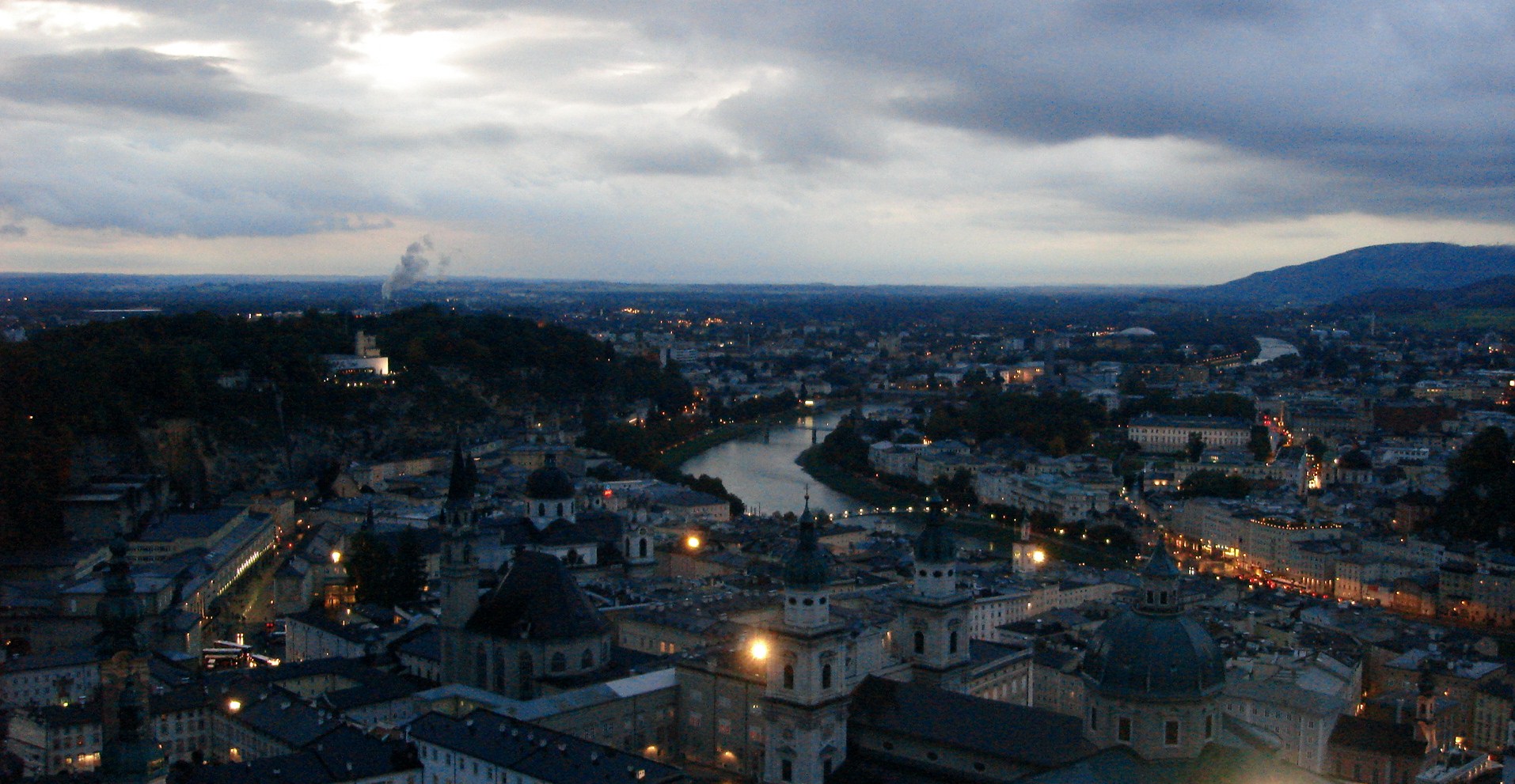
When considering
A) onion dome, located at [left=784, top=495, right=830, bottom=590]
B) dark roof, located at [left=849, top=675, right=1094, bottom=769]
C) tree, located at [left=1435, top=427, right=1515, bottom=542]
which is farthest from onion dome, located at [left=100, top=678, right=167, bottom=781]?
tree, located at [left=1435, top=427, right=1515, bottom=542]

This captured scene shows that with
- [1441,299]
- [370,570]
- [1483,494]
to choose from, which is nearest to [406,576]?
[370,570]

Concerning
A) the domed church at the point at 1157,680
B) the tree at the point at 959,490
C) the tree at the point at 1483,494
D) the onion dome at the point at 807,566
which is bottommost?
the tree at the point at 959,490

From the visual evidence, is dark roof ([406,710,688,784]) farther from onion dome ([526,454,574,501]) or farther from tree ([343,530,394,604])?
onion dome ([526,454,574,501])

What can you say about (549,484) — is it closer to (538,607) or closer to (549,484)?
(549,484)

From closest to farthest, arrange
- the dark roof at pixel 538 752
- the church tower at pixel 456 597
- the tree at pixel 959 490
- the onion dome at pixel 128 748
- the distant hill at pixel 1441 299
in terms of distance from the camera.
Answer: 1. the onion dome at pixel 128 748
2. the dark roof at pixel 538 752
3. the church tower at pixel 456 597
4. the tree at pixel 959 490
5. the distant hill at pixel 1441 299

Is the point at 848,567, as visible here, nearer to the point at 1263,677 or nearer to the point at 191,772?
the point at 1263,677

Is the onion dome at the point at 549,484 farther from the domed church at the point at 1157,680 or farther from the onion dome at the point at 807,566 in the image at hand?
the domed church at the point at 1157,680

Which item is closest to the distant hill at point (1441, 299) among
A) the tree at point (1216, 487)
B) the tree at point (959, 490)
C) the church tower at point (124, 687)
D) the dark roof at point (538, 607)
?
the tree at point (1216, 487)

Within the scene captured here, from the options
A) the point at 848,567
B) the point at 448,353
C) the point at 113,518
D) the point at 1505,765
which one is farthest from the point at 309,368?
the point at 1505,765
